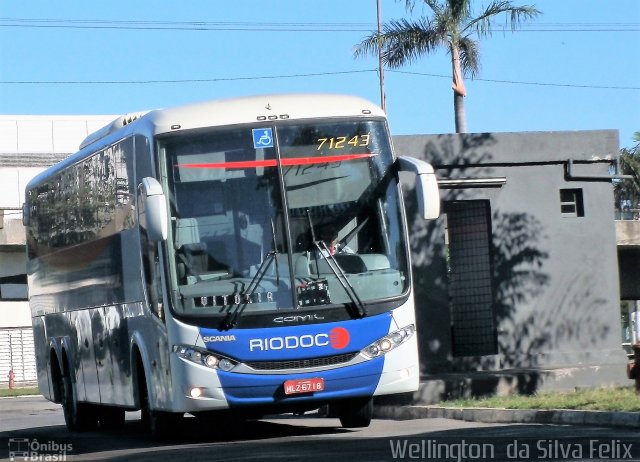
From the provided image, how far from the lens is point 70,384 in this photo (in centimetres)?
1972

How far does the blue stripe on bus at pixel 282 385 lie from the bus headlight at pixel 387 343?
0.08m

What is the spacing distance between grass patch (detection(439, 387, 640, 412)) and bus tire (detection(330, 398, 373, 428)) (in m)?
2.40

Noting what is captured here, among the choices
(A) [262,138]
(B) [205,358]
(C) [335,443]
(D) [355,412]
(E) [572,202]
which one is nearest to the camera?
(C) [335,443]

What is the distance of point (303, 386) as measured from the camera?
1373 centimetres

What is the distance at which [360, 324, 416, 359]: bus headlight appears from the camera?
45.9 ft

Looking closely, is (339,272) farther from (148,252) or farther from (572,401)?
(572,401)

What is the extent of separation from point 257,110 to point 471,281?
962 cm

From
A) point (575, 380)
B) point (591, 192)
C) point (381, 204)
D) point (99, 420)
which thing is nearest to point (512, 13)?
point (591, 192)

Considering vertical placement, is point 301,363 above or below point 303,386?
above

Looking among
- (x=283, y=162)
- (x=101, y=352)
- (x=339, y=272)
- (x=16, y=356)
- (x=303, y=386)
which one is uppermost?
(x=283, y=162)

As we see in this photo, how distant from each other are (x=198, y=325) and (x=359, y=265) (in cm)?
171

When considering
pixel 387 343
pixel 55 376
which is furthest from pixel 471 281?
pixel 387 343

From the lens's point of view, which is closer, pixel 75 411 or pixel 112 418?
pixel 75 411

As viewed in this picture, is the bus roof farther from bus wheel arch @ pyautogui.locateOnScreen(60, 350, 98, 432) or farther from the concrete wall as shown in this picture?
the concrete wall
